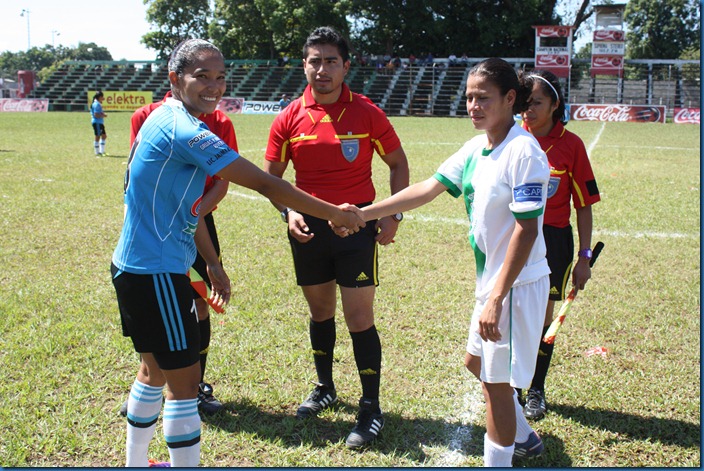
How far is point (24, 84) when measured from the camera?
56125 millimetres

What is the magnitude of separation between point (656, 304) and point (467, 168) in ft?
12.7

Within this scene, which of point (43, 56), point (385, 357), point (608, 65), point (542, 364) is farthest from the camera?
point (43, 56)

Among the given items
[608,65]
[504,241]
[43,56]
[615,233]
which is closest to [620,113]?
[608,65]

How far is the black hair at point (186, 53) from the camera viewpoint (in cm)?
294

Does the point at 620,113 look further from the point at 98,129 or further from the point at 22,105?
the point at 22,105

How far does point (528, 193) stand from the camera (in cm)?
276

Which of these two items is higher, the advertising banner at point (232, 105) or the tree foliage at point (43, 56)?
the tree foliage at point (43, 56)

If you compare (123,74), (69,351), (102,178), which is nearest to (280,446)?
(69,351)

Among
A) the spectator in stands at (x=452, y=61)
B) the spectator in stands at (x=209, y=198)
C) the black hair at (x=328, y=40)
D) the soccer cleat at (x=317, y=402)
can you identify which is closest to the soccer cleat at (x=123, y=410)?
the spectator in stands at (x=209, y=198)

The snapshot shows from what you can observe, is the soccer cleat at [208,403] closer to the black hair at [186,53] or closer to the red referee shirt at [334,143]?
the red referee shirt at [334,143]

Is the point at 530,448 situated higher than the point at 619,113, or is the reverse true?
the point at 619,113

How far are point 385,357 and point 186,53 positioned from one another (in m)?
2.89

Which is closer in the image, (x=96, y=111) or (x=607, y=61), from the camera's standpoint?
(x=96, y=111)

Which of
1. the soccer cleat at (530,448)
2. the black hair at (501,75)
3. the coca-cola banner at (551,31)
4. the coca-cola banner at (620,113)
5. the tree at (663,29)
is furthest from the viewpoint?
the tree at (663,29)
